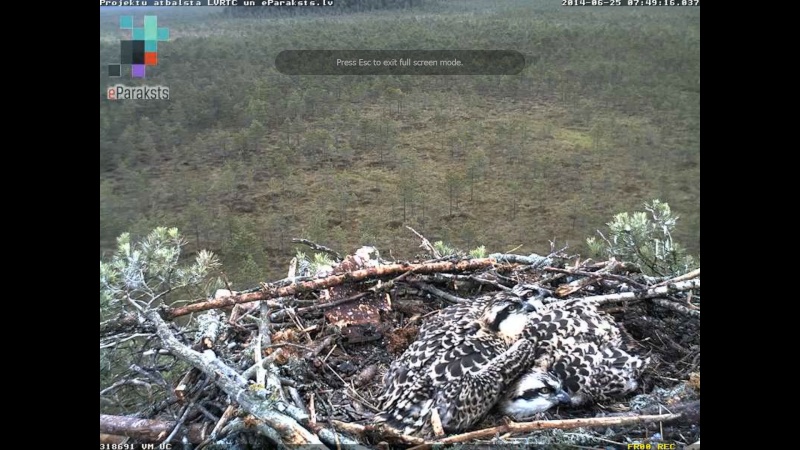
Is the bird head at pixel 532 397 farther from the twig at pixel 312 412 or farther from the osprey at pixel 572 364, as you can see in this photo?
the twig at pixel 312 412

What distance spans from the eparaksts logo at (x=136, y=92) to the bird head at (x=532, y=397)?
187 cm

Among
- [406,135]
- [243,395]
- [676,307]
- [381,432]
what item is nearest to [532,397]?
[381,432]

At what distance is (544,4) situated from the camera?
10.1 ft

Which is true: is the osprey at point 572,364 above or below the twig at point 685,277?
below

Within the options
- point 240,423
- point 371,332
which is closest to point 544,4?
point 371,332

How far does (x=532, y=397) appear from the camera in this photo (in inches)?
102

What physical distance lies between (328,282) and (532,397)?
0.98 m

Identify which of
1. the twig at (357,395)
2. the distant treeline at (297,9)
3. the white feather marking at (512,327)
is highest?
the distant treeline at (297,9)

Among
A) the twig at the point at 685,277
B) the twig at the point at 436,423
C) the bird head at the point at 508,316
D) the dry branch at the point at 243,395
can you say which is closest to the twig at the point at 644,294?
the twig at the point at 685,277

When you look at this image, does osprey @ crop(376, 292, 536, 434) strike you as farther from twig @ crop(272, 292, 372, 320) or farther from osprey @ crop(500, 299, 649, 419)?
twig @ crop(272, 292, 372, 320)

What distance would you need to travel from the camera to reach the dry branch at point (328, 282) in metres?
2.88

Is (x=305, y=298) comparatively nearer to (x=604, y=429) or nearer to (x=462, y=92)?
(x=462, y=92)

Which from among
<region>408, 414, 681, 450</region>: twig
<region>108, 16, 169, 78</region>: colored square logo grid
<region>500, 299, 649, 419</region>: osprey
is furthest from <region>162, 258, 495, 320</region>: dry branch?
<region>108, 16, 169, 78</region>: colored square logo grid

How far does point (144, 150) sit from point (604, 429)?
84.5 inches
